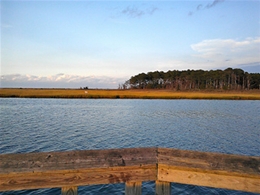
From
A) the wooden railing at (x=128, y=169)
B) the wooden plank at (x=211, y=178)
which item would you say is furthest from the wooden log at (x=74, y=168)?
the wooden plank at (x=211, y=178)

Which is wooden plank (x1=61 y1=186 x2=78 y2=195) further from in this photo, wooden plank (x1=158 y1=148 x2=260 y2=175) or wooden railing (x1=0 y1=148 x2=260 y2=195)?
wooden plank (x1=158 y1=148 x2=260 y2=175)

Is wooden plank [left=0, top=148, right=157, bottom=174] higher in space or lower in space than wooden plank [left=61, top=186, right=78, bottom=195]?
higher

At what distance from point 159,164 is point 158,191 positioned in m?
0.25

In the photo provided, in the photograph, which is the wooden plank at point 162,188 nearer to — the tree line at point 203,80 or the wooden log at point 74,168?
the wooden log at point 74,168

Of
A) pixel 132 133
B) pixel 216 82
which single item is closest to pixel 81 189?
pixel 132 133

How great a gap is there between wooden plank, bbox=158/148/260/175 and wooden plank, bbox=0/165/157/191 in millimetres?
185

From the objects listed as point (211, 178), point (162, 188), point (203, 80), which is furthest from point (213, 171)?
point (203, 80)

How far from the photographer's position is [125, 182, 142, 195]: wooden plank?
2.24m

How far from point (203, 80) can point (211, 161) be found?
487ft

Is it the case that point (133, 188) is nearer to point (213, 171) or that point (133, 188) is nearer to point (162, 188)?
point (162, 188)

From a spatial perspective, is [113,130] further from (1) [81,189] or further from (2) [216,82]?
(2) [216,82]

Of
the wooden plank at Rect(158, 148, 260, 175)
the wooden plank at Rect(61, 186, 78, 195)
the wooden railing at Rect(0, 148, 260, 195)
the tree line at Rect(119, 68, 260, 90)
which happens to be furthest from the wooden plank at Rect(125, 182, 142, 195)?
the tree line at Rect(119, 68, 260, 90)

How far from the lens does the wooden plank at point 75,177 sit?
2104mm

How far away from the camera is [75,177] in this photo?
2188mm
